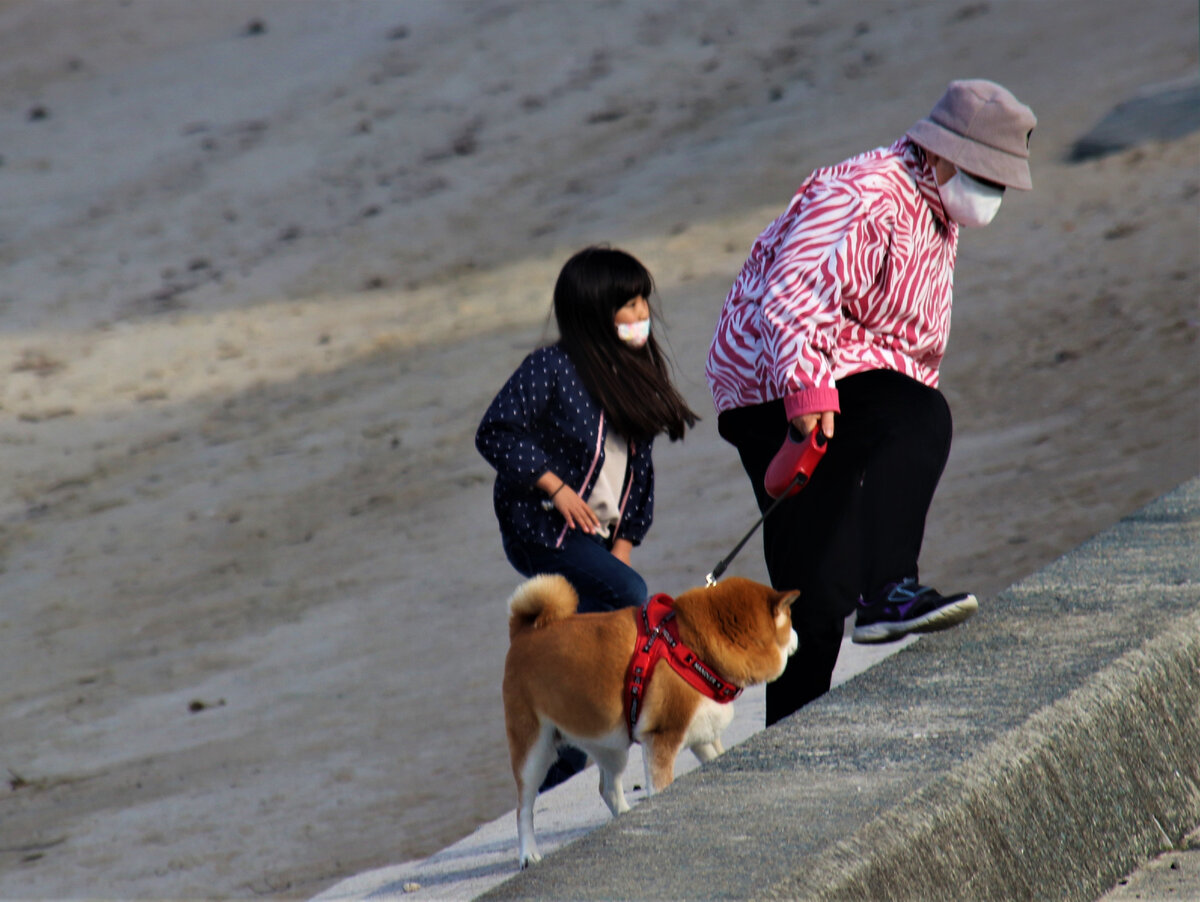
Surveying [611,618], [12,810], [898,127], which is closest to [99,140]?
[898,127]

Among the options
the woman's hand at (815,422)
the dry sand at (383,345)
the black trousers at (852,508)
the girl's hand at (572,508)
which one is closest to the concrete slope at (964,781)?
the black trousers at (852,508)

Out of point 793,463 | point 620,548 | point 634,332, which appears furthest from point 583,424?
point 793,463

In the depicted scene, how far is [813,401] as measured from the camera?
10.7 ft

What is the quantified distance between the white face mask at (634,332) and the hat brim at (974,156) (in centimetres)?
87

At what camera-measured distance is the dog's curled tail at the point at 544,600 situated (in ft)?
11.6

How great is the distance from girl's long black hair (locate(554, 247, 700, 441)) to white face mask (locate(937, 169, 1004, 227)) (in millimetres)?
817

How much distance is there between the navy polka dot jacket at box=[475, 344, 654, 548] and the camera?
382 centimetres

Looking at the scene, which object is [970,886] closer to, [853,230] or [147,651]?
[853,230]

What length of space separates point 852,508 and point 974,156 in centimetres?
83

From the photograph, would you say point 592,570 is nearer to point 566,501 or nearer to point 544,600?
point 566,501

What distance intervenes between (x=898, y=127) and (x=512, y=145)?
4654mm

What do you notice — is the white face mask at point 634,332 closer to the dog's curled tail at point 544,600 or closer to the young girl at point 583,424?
the young girl at point 583,424

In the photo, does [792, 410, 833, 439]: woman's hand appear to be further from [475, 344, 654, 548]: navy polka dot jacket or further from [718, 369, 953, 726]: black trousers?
[475, 344, 654, 548]: navy polka dot jacket

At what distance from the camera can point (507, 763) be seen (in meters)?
5.51
